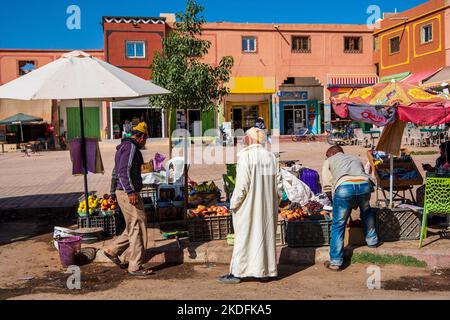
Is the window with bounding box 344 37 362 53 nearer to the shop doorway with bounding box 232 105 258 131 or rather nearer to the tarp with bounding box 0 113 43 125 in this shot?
the shop doorway with bounding box 232 105 258 131

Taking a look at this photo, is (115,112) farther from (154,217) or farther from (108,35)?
(154,217)

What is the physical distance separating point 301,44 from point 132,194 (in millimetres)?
32058

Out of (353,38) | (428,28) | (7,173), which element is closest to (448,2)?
(428,28)

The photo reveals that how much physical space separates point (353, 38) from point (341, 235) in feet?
108

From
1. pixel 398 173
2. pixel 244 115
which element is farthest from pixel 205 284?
pixel 244 115

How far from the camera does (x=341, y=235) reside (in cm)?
629

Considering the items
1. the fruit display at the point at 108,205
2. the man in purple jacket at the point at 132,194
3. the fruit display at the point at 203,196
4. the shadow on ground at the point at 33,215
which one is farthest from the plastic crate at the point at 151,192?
the man in purple jacket at the point at 132,194

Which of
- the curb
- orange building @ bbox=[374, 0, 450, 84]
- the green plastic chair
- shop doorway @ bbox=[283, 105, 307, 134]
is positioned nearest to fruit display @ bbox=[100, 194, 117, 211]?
the curb

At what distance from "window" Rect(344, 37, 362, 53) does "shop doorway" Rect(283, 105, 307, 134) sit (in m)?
5.29

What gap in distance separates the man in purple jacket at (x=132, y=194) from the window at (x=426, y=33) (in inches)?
1119

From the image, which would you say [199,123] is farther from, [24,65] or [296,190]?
[296,190]

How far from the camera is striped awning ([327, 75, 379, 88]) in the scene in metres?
36.1

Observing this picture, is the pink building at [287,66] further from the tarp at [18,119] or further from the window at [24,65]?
the tarp at [18,119]

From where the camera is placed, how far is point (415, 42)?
104ft
